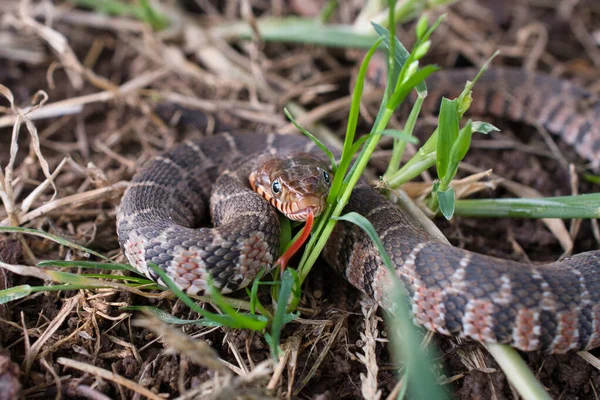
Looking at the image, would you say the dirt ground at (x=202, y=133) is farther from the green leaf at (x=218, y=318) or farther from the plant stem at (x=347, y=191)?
the plant stem at (x=347, y=191)

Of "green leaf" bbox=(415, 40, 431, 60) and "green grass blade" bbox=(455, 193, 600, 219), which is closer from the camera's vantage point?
"green leaf" bbox=(415, 40, 431, 60)

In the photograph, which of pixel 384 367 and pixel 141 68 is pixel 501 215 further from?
pixel 141 68

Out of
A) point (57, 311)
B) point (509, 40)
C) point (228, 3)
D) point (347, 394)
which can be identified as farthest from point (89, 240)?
point (509, 40)

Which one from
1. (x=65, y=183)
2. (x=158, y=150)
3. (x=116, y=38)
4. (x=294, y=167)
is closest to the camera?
(x=294, y=167)

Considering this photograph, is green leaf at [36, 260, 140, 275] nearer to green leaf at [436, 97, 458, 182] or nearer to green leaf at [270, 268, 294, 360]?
green leaf at [270, 268, 294, 360]

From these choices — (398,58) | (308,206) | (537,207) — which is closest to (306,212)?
(308,206)

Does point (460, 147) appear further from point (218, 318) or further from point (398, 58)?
point (218, 318)

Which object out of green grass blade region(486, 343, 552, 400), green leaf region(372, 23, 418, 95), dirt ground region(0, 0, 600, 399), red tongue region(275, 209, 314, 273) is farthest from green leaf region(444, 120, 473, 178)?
green grass blade region(486, 343, 552, 400)
